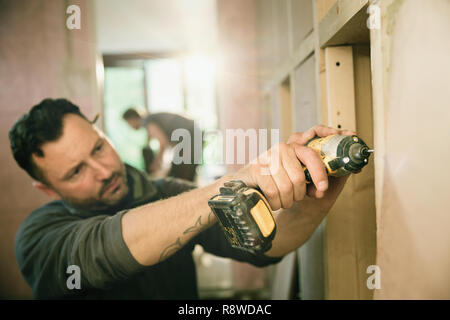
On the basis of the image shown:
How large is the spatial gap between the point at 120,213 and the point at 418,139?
0.64m

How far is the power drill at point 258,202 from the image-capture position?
483mm

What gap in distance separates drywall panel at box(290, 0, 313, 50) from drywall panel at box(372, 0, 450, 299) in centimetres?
39

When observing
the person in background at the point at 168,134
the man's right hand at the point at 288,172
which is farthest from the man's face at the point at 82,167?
the person in background at the point at 168,134

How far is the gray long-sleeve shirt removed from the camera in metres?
0.67

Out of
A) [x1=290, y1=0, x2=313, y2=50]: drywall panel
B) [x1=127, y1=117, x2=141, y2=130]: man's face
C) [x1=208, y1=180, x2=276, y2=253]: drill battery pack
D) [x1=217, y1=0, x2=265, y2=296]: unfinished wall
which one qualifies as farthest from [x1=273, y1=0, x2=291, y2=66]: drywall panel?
[x1=127, y1=117, x2=141, y2=130]: man's face

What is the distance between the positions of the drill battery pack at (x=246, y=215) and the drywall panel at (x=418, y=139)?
0.20 meters

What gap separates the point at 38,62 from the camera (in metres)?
1.12

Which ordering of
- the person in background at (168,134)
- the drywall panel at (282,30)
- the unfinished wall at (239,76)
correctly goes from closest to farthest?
the drywall panel at (282,30) < the person in background at (168,134) < the unfinished wall at (239,76)

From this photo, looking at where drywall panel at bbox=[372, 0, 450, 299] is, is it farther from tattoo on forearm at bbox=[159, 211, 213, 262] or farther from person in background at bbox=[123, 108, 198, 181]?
person in background at bbox=[123, 108, 198, 181]

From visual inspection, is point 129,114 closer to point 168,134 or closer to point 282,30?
point 168,134

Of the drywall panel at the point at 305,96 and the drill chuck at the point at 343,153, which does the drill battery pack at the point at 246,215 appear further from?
the drywall panel at the point at 305,96

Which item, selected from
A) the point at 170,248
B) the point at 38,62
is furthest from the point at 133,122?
the point at 170,248

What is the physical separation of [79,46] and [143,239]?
888 millimetres

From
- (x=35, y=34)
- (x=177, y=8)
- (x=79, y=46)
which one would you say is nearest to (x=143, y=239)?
(x=79, y=46)
